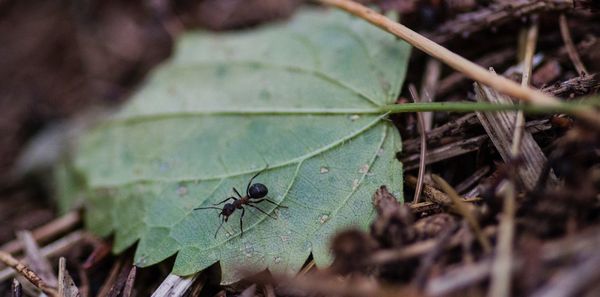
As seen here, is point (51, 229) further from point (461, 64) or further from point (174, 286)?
point (461, 64)

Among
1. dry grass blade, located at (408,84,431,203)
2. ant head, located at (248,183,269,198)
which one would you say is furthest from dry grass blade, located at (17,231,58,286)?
dry grass blade, located at (408,84,431,203)

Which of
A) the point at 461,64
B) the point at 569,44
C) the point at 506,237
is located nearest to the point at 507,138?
the point at 461,64

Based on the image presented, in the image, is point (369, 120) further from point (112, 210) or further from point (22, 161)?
point (22, 161)

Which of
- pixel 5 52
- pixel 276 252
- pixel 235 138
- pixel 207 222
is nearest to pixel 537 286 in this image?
pixel 276 252

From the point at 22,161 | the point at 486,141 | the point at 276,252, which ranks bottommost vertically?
the point at 22,161

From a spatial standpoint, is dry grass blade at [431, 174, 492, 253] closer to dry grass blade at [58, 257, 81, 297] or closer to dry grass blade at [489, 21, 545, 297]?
dry grass blade at [489, 21, 545, 297]
